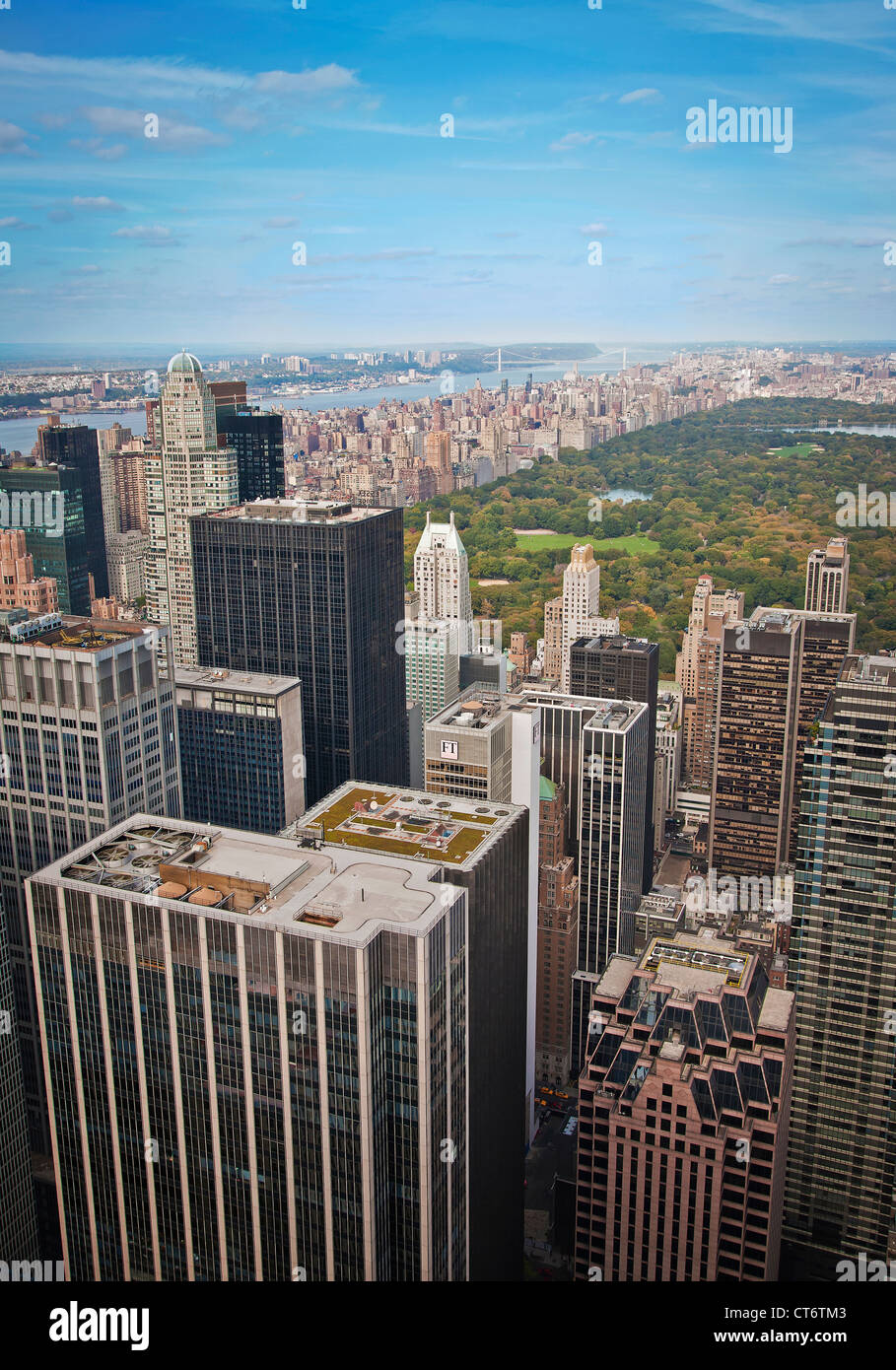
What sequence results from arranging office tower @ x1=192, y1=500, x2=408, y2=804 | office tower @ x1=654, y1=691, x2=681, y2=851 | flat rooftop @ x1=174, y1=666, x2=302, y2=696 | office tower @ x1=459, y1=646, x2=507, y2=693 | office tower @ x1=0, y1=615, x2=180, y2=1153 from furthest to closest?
1. office tower @ x1=459, y1=646, x2=507, y2=693
2. office tower @ x1=654, y1=691, x2=681, y2=851
3. office tower @ x1=192, y1=500, x2=408, y2=804
4. flat rooftop @ x1=174, y1=666, x2=302, y2=696
5. office tower @ x1=0, y1=615, x2=180, y2=1153

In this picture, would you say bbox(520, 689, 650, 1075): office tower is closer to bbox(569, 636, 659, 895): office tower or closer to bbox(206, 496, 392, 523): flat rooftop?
bbox(569, 636, 659, 895): office tower

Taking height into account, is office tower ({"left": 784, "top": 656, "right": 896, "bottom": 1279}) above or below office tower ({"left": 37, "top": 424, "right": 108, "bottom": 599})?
below

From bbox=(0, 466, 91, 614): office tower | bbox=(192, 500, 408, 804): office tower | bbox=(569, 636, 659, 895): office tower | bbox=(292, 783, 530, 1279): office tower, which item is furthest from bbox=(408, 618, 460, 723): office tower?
bbox=(292, 783, 530, 1279): office tower

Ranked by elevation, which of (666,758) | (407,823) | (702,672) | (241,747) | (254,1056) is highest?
(407,823)

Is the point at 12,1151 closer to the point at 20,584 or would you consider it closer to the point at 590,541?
the point at 20,584

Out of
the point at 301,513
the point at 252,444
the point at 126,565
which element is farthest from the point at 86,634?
the point at 126,565

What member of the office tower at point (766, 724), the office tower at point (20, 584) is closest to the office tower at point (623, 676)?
the office tower at point (766, 724)
